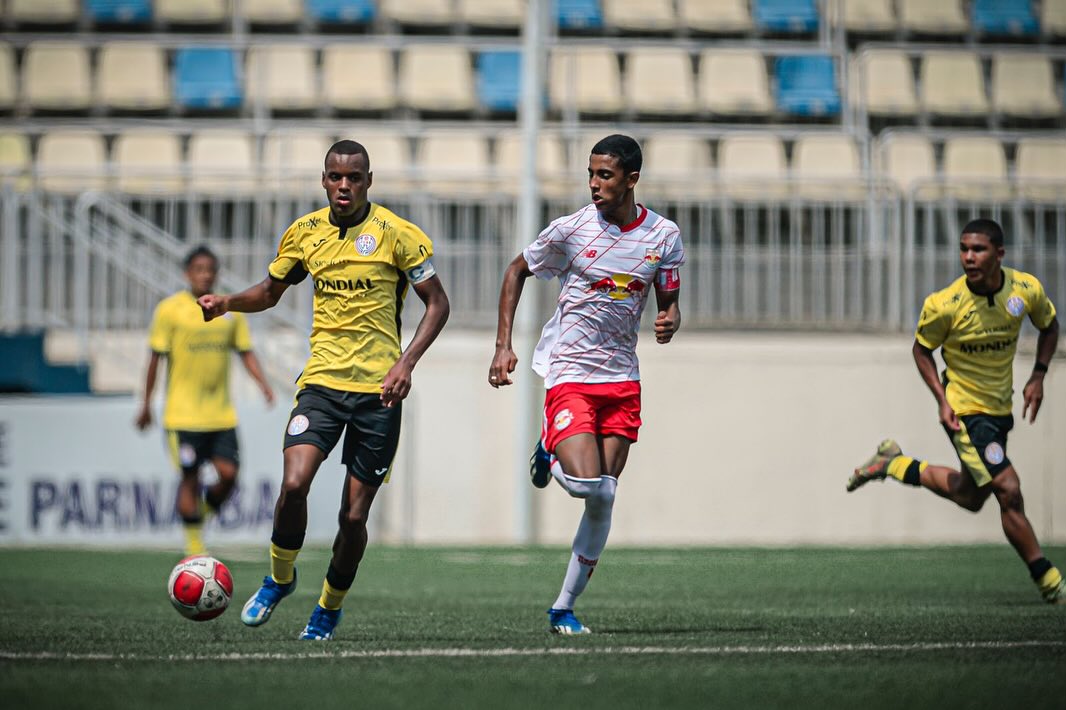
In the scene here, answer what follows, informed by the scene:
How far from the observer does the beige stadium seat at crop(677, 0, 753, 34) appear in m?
20.1

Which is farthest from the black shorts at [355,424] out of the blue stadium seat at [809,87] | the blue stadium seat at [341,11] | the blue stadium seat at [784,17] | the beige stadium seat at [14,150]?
the blue stadium seat at [784,17]

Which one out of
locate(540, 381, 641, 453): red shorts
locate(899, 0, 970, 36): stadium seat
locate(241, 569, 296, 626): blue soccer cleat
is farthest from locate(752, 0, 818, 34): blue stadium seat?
locate(241, 569, 296, 626): blue soccer cleat

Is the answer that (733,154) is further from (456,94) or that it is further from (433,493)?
(433,493)

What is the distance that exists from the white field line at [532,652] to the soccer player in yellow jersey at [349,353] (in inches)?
31.9

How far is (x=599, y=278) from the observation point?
7.02 m

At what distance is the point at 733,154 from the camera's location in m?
17.8

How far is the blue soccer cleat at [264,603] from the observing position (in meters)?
6.58

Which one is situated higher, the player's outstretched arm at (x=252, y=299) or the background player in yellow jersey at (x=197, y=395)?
the player's outstretched arm at (x=252, y=299)

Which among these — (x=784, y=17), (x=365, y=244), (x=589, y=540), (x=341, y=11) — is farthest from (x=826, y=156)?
(x=365, y=244)

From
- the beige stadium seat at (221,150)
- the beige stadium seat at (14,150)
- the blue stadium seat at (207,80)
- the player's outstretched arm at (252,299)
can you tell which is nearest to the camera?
the player's outstretched arm at (252,299)

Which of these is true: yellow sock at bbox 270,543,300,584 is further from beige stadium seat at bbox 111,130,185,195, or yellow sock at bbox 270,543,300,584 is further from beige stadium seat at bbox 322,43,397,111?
beige stadium seat at bbox 322,43,397,111

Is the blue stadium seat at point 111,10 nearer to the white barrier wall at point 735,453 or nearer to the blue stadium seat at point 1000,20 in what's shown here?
the white barrier wall at point 735,453

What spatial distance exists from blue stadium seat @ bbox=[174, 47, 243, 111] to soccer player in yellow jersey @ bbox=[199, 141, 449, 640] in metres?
12.6

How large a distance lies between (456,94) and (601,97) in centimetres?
175
